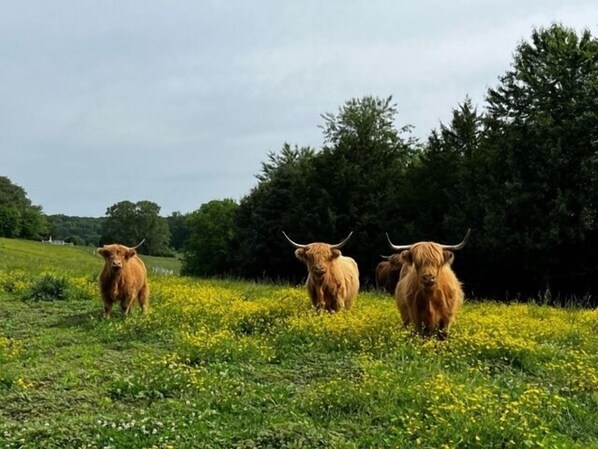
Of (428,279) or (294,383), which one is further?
(428,279)

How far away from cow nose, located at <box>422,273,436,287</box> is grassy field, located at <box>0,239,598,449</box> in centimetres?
80

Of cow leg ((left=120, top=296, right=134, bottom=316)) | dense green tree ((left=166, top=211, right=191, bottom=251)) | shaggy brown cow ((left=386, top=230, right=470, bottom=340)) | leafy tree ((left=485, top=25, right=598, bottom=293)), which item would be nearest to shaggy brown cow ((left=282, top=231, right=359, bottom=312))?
shaggy brown cow ((left=386, top=230, right=470, bottom=340))

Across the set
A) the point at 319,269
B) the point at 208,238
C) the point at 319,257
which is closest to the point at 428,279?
the point at 319,269

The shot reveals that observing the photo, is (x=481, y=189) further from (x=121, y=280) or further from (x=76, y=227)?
(x=76, y=227)

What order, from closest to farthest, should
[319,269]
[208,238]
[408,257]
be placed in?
[408,257] → [319,269] → [208,238]

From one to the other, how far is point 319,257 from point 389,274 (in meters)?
9.88

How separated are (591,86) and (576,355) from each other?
22.0m

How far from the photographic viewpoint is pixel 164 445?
5.54m

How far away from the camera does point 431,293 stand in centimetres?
980

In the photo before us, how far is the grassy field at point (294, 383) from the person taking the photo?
18.6 ft

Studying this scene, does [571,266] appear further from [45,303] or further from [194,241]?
[194,241]

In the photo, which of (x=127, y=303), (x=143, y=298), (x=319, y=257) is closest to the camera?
(x=319, y=257)

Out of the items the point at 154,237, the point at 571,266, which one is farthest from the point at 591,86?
the point at 154,237

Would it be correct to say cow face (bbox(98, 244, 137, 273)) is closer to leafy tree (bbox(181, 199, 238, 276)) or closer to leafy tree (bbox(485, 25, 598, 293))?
leafy tree (bbox(485, 25, 598, 293))
